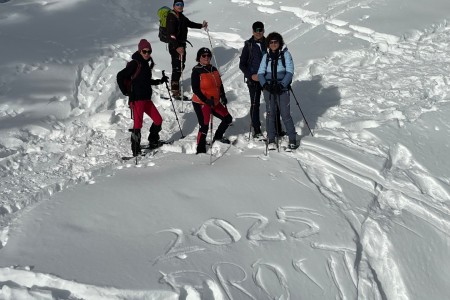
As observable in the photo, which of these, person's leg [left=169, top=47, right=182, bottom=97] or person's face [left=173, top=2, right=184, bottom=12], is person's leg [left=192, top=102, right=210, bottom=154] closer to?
person's leg [left=169, top=47, right=182, bottom=97]

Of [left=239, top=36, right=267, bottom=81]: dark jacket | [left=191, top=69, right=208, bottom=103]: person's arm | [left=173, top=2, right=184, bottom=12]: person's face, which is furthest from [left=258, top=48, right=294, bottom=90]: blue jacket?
[left=173, top=2, right=184, bottom=12]: person's face

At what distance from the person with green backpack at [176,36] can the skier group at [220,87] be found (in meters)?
1.91

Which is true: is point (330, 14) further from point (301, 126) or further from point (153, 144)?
point (153, 144)

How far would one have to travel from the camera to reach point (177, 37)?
10.5 metres

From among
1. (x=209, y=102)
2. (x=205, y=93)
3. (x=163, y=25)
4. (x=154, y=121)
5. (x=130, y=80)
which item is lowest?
(x=154, y=121)

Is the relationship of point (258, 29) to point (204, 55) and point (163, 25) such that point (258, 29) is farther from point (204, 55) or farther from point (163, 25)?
point (163, 25)

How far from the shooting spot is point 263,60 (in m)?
8.05

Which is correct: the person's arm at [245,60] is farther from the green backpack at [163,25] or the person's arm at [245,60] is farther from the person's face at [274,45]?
the green backpack at [163,25]

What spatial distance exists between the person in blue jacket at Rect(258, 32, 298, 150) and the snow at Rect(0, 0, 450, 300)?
0.71m

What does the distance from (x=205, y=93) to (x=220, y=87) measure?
1.00 feet

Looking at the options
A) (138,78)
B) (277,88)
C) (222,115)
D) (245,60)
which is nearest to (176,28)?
(245,60)

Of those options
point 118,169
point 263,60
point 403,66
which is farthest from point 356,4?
point 118,169

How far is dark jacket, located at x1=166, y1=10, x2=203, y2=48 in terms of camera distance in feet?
33.5

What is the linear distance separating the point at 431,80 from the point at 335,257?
277 inches
